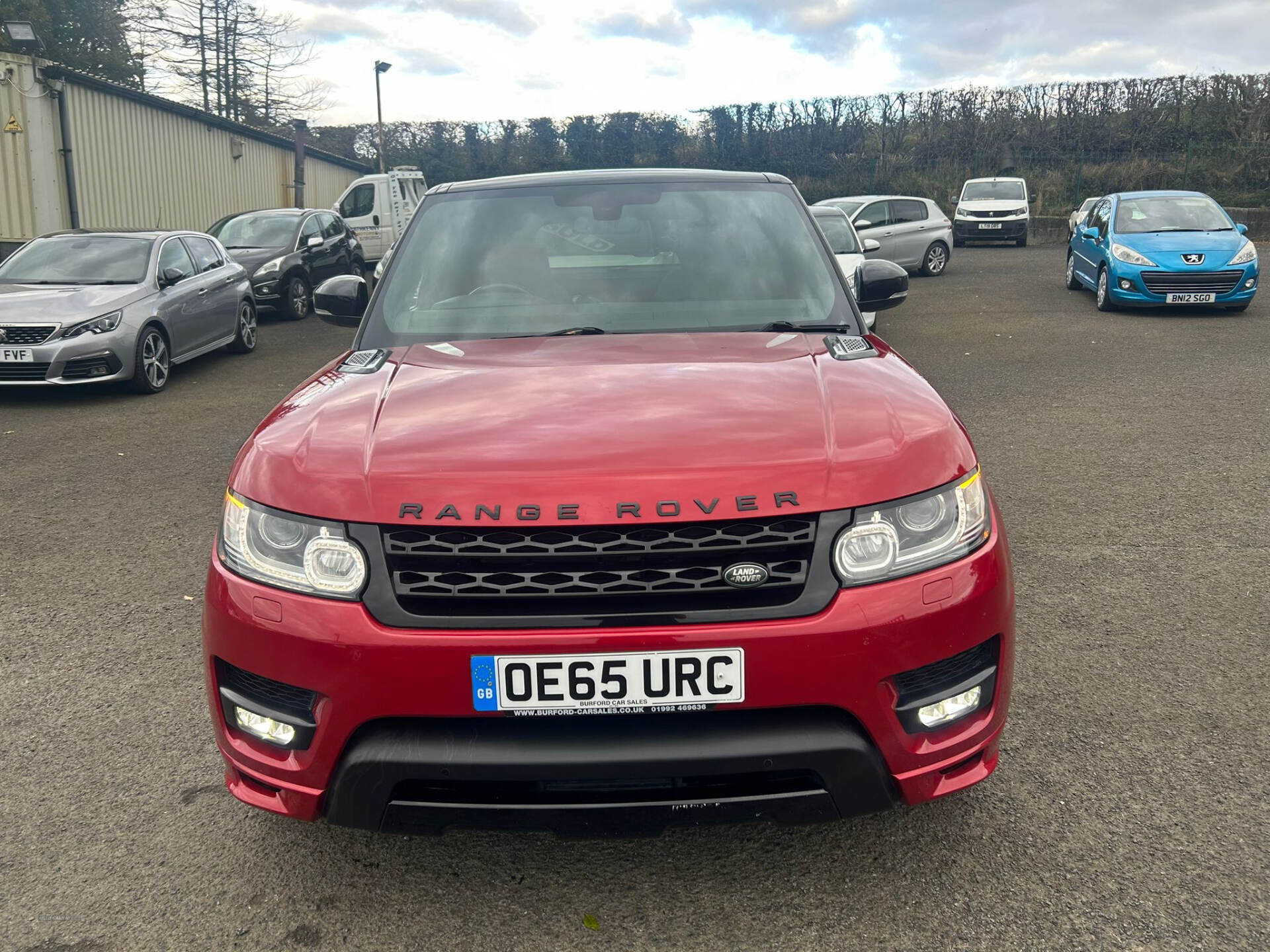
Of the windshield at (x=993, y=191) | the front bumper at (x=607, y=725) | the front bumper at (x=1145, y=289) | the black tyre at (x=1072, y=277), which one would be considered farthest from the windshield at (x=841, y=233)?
the windshield at (x=993, y=191)

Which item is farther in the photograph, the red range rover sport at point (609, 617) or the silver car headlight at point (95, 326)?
the silver car headlight at point (95, 326)

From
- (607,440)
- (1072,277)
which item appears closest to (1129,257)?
(1072,277)

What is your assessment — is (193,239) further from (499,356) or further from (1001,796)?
(1001,796)

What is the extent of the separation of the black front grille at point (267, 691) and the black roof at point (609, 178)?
215 cm

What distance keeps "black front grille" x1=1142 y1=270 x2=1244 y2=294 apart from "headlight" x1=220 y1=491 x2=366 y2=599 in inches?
524

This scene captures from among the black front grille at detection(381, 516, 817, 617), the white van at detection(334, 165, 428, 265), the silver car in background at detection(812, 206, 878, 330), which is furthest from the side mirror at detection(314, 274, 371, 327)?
the white van at detection(334, 165, 428, 265)

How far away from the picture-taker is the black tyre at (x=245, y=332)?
12297 mm

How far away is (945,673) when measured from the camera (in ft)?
7.50

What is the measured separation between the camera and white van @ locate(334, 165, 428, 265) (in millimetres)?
21453

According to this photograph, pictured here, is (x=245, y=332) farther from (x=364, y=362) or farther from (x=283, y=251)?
(x=364, y=362)

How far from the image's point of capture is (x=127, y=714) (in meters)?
3.50

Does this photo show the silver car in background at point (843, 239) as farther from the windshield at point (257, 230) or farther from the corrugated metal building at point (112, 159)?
the corrugated metal building at point (112, 159)

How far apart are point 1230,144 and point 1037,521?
28025mm

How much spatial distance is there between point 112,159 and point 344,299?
55.7ft
